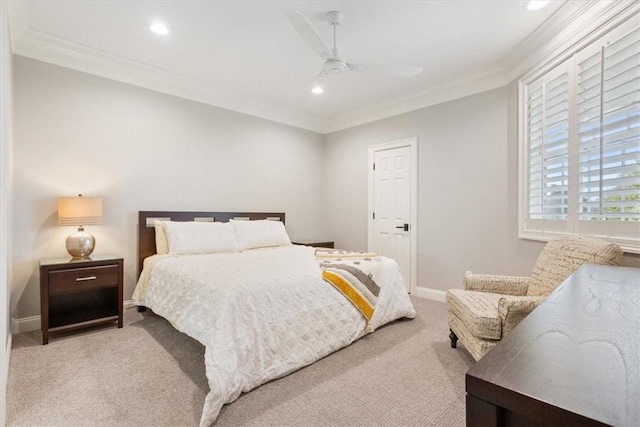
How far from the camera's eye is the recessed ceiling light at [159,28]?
2.73 metres

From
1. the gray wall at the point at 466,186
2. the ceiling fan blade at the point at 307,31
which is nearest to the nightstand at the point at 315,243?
the gray wall at the point at 466,186

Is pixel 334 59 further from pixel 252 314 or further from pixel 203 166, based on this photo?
pixel 203 166

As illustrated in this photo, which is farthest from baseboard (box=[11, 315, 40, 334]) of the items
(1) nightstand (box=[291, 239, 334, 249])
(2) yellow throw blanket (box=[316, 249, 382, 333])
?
(1) nightstand (box=[291, 239, 334, 249])

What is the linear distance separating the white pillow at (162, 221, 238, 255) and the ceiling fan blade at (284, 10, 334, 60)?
89.5 inches

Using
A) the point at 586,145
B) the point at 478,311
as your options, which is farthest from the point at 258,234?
the point at 586,145

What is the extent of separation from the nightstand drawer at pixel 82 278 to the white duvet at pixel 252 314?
37cm

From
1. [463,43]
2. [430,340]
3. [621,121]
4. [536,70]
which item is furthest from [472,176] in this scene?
[430,340]

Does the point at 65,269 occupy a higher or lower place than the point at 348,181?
lower

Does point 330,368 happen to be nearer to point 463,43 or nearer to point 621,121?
point 621,121

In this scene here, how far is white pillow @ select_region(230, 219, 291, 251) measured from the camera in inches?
152

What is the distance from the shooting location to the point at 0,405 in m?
1.57

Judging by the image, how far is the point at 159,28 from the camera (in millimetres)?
2789

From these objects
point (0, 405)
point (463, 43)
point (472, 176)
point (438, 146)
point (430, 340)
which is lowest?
point (430, 340)

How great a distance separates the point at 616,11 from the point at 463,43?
116 centimetres
